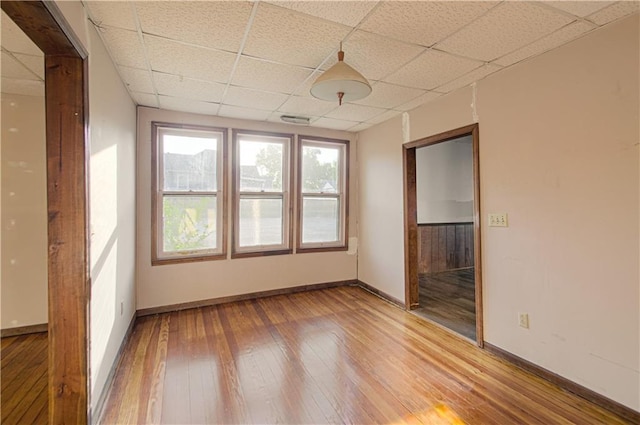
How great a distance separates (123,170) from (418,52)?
2805 mm

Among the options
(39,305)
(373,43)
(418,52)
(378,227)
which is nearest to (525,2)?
(418,52)

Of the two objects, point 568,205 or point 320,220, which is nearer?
point 568,205

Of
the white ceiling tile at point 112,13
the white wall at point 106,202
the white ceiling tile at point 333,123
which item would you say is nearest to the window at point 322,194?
the white ceiling tile at point 333,123

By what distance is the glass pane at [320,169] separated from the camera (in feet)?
15.1

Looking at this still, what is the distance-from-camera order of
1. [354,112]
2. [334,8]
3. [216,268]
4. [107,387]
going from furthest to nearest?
[216,268]
[354,112]
[107,387]
[334,8]

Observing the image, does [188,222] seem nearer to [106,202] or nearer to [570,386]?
[106,202]

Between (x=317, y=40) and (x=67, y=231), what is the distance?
1987 mm

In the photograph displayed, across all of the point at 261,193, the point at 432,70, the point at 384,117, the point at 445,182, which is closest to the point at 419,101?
the point at 384,117

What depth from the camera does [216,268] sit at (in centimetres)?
399

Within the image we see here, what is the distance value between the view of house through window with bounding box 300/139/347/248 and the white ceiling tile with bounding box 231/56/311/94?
1600 millimetres

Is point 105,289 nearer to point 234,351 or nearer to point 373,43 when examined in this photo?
point 234,351

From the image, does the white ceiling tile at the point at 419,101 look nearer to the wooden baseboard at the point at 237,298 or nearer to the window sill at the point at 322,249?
the window sill at the point at 322,249

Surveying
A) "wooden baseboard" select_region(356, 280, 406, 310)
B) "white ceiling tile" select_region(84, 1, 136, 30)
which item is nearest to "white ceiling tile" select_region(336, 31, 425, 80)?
"white ceiling tile" select_region(84, 1, 136, 30)

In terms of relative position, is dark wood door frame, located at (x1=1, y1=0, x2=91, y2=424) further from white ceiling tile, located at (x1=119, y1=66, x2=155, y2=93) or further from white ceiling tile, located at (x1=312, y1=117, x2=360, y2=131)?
white ceiling tile, located at (x1=312, y1=117, x2=360, y2=131)
